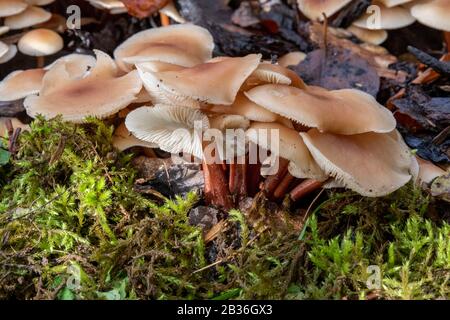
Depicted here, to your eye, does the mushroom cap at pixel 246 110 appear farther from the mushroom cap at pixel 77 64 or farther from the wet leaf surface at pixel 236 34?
the wet leaf surface at pixel 236 34

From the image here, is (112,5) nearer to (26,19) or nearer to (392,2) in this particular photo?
(26,19)

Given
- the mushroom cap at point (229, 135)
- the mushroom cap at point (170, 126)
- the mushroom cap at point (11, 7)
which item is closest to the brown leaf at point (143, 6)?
the mushroom cap at point (11, 7)

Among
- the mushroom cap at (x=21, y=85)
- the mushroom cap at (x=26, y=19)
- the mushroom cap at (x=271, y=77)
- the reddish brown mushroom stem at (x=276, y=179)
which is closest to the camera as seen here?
the mushroom cap at (x=271, y=77)

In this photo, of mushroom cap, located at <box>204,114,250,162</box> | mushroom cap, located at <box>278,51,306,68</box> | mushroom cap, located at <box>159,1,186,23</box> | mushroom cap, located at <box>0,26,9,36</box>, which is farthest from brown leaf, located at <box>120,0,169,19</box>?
mushroom cap, located at <box>204,114,250,162</box>

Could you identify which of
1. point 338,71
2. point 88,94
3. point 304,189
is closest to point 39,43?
point 88,94

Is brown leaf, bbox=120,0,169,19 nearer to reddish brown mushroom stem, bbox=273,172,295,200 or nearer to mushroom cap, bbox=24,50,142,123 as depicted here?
mushroom cap, bbox=24,50,142,123
